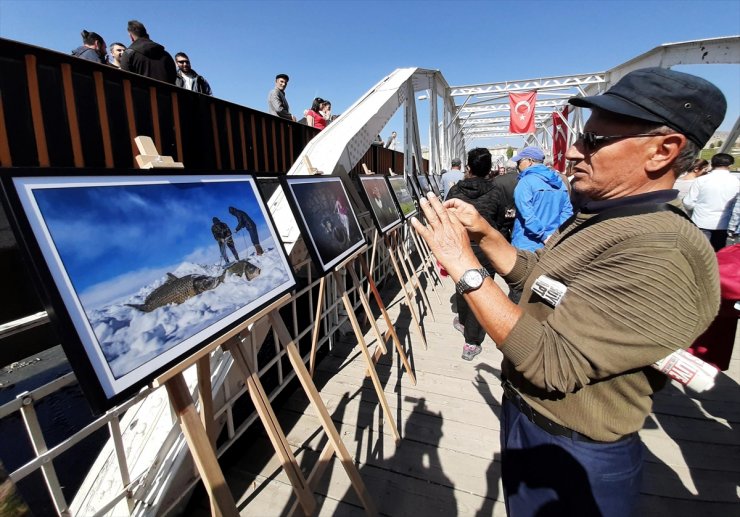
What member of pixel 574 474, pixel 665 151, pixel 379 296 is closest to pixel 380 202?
pixel 379 296

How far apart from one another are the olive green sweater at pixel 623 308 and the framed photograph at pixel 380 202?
8.16 ft

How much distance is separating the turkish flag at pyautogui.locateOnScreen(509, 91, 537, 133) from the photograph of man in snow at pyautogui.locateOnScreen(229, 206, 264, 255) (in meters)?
12.6

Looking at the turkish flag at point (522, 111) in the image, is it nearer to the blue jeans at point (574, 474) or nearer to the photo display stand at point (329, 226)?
the photo display stand at point (329, 226)

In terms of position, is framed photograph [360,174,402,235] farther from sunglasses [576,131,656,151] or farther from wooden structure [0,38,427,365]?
sunglasses [576,131,656,151]

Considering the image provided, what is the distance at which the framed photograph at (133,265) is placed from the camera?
0.88 metres

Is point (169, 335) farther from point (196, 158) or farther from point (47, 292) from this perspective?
A: point (196, 158)

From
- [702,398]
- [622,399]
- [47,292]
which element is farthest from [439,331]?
[47,292]

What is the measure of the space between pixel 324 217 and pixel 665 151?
178 centimetres

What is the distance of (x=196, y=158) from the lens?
3.07 m

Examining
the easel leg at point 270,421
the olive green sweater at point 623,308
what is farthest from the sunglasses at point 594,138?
the easel leg at point 270,421

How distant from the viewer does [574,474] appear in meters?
1.20

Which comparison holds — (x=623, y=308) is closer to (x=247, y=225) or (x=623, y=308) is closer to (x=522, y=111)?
(x=247, y=225)

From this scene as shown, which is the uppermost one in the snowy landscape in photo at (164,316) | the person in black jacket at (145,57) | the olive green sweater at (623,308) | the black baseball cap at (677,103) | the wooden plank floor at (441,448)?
the person in black jacket at (145,57)

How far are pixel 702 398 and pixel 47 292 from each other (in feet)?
14.2
